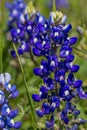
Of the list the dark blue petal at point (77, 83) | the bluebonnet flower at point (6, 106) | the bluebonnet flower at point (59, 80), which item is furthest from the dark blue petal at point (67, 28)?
the bluebonnet flower at point (6, 106)

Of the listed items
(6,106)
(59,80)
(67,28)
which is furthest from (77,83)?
(6,106)

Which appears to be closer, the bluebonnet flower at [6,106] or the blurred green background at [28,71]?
the bluebonnet flower at [6,106]

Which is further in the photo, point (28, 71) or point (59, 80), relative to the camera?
point (28, 71)

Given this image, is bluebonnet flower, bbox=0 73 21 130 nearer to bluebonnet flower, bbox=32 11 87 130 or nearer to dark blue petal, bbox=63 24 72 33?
bluebonnet flower, bbox=32 11 87 130

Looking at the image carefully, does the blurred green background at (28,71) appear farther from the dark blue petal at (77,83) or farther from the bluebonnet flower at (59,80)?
the dark blue petal at (77,83)

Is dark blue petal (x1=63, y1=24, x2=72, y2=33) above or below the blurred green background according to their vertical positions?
above

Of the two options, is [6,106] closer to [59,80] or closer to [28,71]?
[59,80]

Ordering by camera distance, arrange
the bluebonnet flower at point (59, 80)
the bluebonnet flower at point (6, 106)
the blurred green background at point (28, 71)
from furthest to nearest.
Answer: the blurred green background at point (28, 71)
the bluebonnet flower at point (59, 80)
the bluebonnet flower at point (6, 106)

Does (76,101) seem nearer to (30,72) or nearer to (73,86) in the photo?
(73,86)

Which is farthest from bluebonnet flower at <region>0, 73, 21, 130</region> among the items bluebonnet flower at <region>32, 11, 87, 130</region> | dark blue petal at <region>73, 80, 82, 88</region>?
dark blue petal at <region>73, 80, 82, 88</region>

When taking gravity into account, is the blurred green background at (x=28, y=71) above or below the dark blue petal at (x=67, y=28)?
below

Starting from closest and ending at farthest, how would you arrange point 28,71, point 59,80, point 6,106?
point 6,106 → point 59,80 → point 28,71
